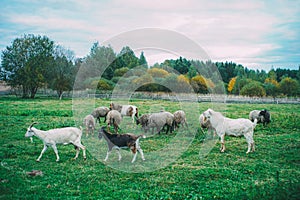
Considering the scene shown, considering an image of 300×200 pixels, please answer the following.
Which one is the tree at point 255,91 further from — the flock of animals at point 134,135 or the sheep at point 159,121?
the sheep at point 159,121

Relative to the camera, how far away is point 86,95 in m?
30.9

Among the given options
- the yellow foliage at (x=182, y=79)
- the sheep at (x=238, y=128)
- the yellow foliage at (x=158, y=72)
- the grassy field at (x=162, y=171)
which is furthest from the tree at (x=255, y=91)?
the sheep at (x=238, y=128)

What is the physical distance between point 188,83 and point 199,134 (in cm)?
303

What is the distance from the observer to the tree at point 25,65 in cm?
5362

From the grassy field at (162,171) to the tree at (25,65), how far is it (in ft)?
135

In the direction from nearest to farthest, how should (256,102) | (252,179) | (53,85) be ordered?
(252,179) < (256,102) < (53,85)

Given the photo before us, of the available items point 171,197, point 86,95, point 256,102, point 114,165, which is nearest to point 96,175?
point 114,165

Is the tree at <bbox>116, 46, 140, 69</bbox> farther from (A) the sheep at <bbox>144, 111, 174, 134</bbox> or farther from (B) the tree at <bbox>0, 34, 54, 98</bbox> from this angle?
(B) the tree at <bbox>0, 34, 54, 98</bbox>

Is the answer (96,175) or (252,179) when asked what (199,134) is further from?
(96,175)

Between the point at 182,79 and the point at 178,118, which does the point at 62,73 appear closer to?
the point at 178,118

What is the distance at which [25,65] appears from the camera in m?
54.3

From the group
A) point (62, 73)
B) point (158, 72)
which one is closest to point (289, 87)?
point (62, 73)

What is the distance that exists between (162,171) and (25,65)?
5091 cm

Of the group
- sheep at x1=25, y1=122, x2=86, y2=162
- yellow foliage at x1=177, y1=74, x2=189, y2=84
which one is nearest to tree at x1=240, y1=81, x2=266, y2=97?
yellow foliage at x1=177, y1=74, x2=189, y2=84
